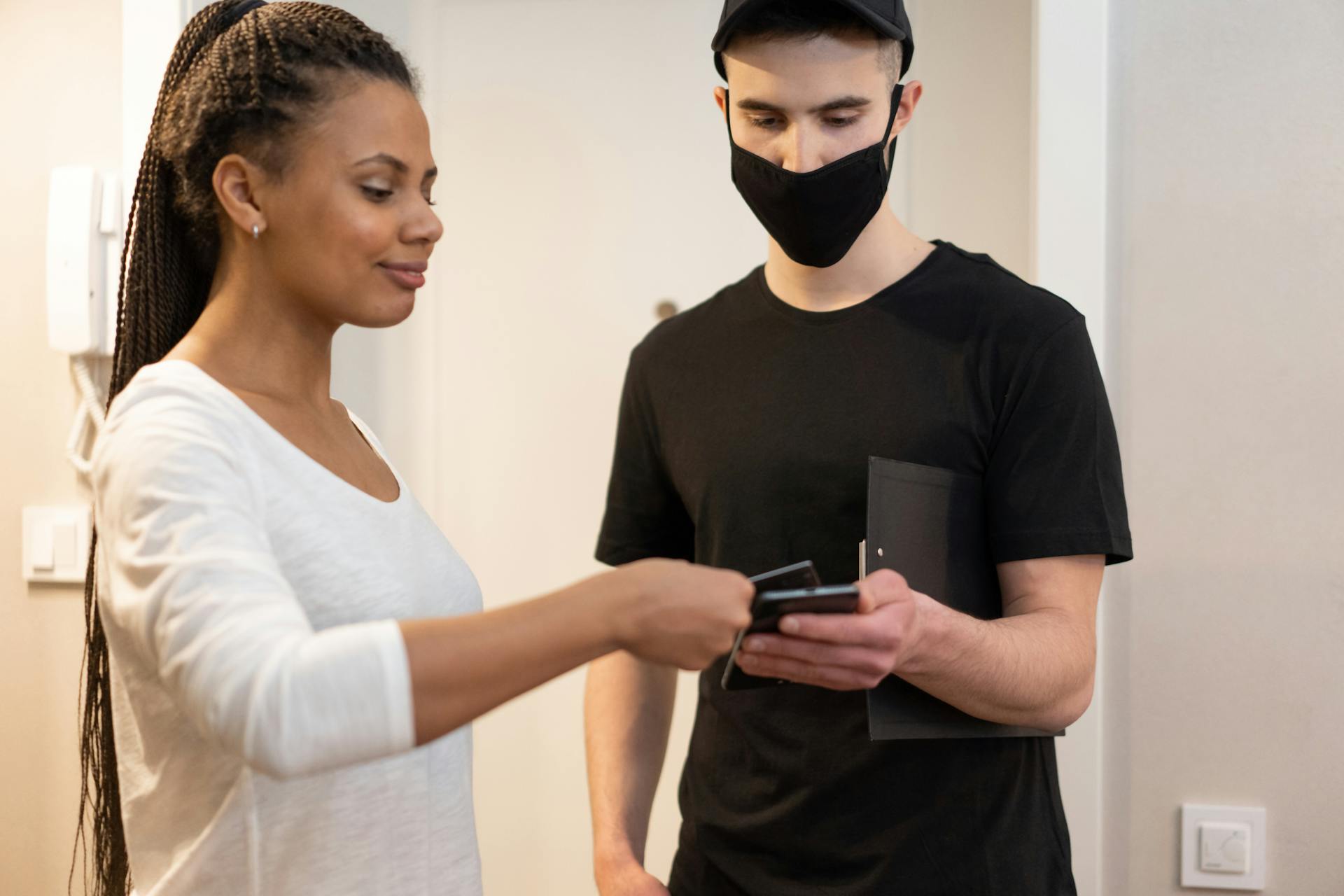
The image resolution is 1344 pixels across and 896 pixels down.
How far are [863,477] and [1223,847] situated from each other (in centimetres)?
89

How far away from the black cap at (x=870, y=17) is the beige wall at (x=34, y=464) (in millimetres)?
1340

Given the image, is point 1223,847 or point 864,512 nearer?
point 864,512

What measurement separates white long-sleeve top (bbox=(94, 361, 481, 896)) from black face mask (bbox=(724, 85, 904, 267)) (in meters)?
0.55

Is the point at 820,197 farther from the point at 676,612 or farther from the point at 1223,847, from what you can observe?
the point at 1223,847

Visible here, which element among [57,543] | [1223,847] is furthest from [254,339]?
[1223,847]

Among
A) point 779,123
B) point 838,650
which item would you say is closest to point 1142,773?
point 838,650

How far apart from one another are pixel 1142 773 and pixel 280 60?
1.52m

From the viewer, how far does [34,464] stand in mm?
2076

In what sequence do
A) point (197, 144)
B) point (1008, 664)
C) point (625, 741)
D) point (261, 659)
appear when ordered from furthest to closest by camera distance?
1. point (625, 741)
2. point (1008, 664)
3. point (197, 144)
4. point (261, 659)

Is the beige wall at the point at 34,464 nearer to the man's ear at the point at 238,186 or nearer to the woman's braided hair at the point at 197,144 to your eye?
the woman's braided hair at the point at 197,144

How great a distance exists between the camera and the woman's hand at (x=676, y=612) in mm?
824

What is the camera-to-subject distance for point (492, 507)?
2.23 m

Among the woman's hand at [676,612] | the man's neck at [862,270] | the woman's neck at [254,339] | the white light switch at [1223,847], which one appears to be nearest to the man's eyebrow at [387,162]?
the woman's neck at [254,339]

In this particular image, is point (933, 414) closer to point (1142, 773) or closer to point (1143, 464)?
point (1143, 464)
